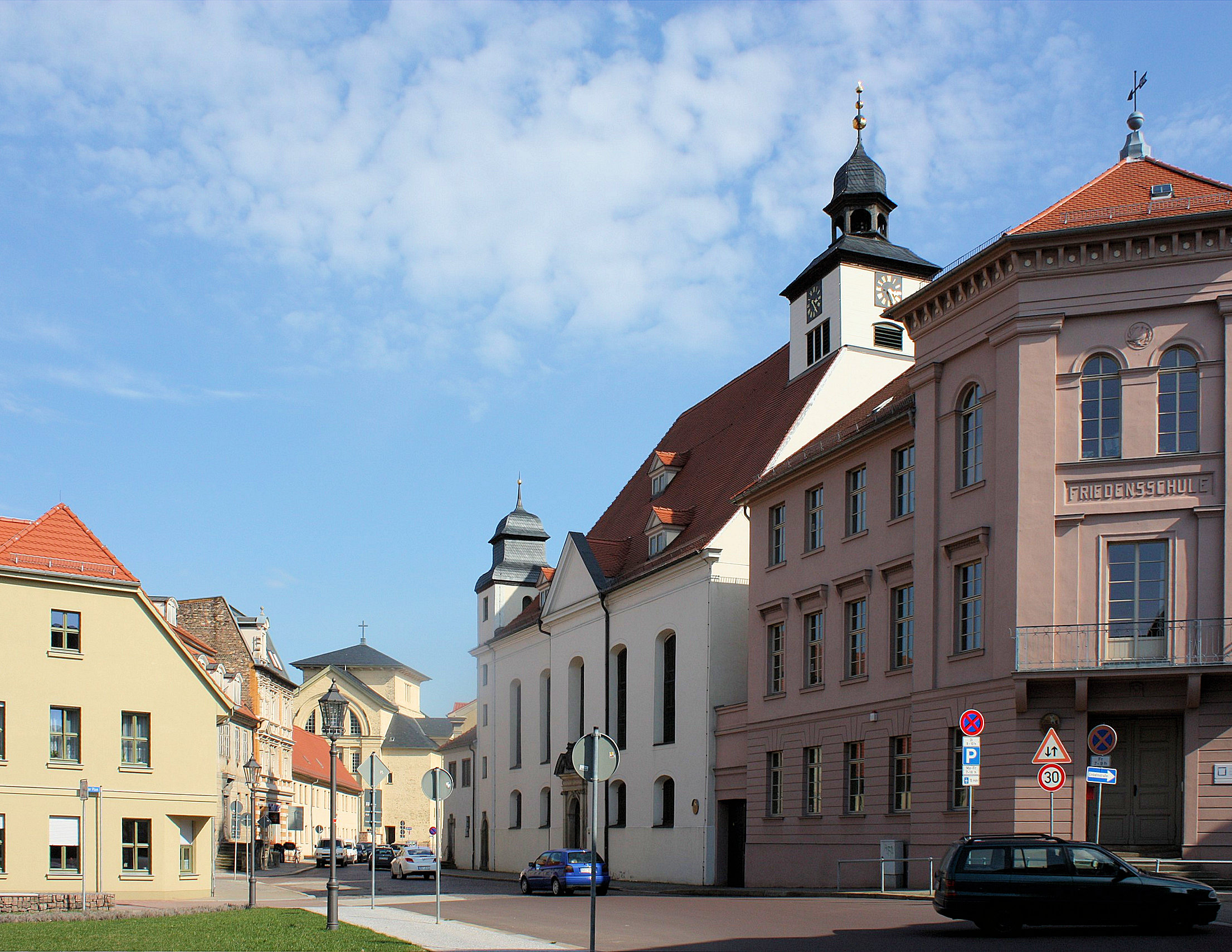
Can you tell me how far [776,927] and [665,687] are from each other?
955 inches

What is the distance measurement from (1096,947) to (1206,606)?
9874mm

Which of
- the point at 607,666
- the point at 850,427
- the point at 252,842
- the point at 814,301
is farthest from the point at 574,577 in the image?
the point at 252,842

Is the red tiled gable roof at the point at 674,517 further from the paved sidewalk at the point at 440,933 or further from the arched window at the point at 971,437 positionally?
the paved sidewalk at the point at 440,933

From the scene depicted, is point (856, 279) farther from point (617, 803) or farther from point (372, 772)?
point (372, 772)

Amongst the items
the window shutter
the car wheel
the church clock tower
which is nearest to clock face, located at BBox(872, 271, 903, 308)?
the church clock tower

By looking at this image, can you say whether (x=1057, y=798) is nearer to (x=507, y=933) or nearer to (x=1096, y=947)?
(x=1096, y=947)

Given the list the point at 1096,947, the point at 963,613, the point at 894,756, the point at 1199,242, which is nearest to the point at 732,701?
the point at 894,756

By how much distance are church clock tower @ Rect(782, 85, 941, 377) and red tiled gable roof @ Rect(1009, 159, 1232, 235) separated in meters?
13.2

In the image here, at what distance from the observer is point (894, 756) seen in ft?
97.8

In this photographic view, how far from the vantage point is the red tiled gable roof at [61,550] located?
35125 mm

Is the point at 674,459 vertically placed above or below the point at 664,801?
above

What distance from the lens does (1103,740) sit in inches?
904

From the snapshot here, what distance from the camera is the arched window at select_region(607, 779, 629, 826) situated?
46.3 metres

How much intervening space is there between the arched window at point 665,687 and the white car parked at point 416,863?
50.1 feet
